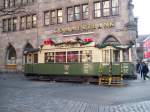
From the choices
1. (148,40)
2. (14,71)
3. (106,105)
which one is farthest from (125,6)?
(148,40)

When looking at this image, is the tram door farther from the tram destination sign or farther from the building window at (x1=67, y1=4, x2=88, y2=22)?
the building window at (x1=67, y1=4, x2=88, y2=22)

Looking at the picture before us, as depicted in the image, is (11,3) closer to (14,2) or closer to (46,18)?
(14,2)

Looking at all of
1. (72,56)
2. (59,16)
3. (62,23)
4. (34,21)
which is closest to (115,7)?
(62,23)

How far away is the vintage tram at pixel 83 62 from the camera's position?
2977 cm

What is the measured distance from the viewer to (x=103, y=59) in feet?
100

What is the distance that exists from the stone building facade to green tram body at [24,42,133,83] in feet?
17.8

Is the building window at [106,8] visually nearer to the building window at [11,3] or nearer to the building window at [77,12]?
the building window at [77,12]

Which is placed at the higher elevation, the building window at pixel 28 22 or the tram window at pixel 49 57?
the building window at pixel 28 22

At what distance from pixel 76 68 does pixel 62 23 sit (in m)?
15.5

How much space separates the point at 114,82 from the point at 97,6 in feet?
52.5

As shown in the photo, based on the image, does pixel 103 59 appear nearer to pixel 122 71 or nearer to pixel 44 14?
pixel 122 71

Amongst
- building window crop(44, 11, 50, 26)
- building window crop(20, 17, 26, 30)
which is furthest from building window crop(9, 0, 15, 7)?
building window crop(44, 11, 50, 26)

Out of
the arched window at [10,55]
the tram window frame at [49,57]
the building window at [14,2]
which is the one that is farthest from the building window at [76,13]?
the arched window at [10,55]

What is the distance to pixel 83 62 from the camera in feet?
103
